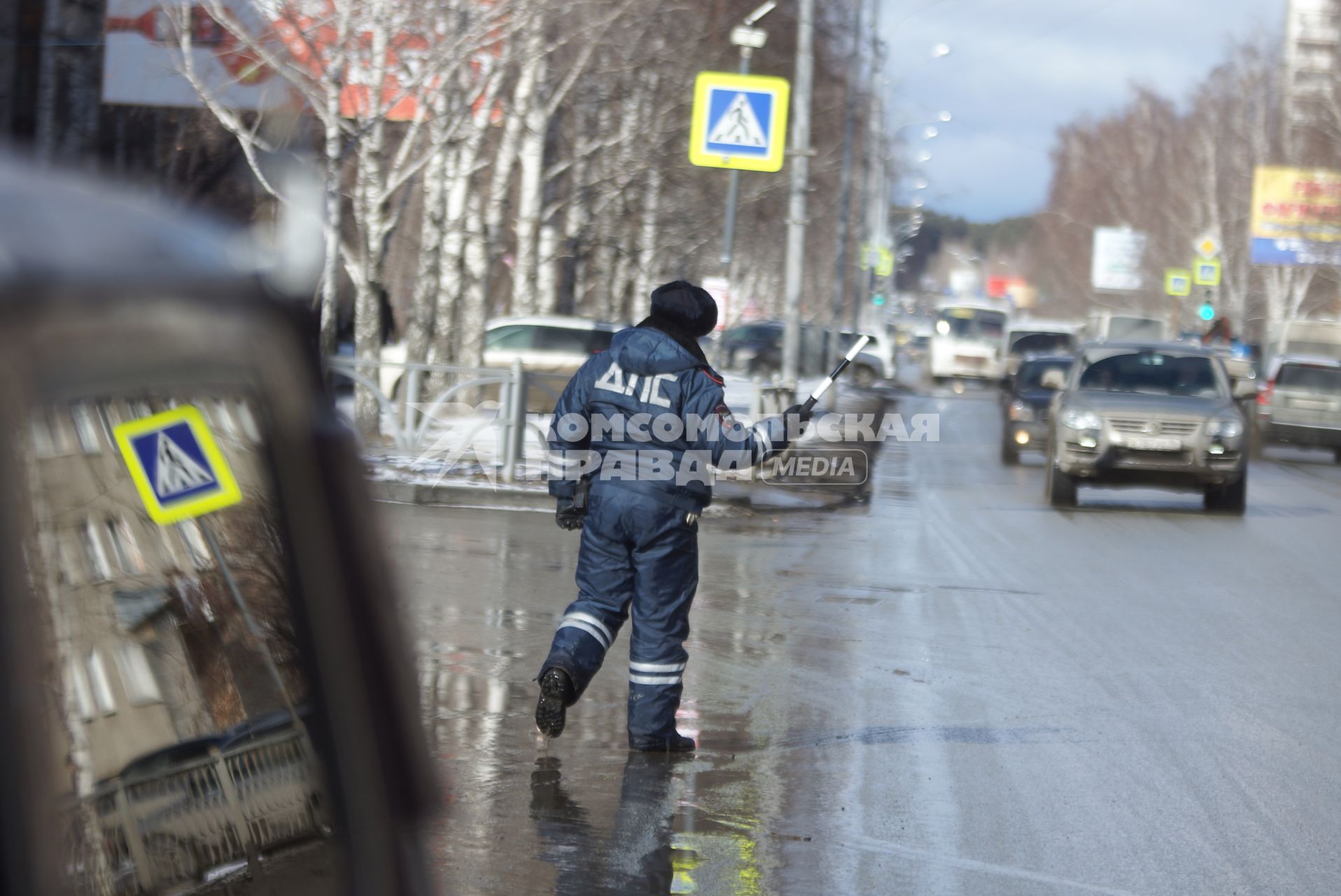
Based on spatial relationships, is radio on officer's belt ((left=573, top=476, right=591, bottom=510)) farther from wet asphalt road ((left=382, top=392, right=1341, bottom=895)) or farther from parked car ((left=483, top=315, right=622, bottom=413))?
parked car ((left=483, top=315, right=622, bottom=413))

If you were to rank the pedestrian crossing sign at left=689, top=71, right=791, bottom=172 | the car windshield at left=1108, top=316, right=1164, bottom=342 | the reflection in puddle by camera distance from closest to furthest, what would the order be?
1. the reflection in puddle
2. the pedestrian crossing sign at left=689, top=71, right=791, bottom=172
3. the car windshield at left=1108, top=316, right=1164, bottom=342

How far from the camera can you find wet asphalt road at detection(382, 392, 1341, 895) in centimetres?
500

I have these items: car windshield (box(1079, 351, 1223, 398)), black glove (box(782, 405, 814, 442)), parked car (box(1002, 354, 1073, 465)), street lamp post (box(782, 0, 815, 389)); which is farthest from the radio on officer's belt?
Answer: parked car (box(1002, 354, 1073, 465))

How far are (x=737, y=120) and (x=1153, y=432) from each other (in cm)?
539

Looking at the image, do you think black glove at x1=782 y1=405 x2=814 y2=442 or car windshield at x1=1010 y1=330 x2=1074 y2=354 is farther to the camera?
car windshield at x1=1010 y1=330 x2=1074 y2=354

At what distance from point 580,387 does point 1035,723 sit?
7.65ft

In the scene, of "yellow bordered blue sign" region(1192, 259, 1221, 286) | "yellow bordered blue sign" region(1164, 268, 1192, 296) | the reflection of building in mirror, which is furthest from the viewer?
"yellow bordered blue sign" region(1164, 268, 1192, 296)

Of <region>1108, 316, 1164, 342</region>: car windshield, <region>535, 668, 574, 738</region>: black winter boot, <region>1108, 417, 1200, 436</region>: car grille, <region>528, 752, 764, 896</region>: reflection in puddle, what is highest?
<region>1108, 316, 1164, 342</region>: car windshield

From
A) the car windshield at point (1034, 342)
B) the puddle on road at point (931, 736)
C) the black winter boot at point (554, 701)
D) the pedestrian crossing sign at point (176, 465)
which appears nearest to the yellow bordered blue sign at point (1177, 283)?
the car windshield at point (1034, 342)

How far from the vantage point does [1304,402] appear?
29.4 meters

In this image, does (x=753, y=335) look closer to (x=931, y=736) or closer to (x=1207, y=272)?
(x=1207, y=272)

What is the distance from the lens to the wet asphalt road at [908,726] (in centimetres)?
500

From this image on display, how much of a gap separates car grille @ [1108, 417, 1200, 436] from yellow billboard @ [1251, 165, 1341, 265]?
42189 millimetres

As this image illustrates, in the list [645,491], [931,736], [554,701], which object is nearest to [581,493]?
[645,491]
